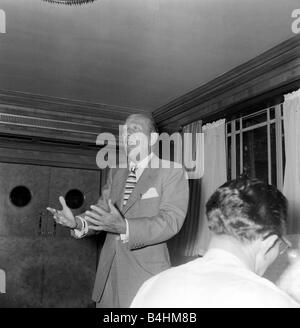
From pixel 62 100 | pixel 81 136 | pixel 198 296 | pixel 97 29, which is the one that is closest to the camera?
pixel 198 296

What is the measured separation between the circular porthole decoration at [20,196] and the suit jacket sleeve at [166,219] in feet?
14.5

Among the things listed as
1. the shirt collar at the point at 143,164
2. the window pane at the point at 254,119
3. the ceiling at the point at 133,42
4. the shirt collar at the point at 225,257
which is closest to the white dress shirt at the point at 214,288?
the shirt collar at the point at 225,257

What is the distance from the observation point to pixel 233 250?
53.6 inches

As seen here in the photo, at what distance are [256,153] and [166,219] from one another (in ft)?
10.2

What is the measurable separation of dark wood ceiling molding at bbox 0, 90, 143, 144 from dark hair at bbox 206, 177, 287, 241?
4.76 meters

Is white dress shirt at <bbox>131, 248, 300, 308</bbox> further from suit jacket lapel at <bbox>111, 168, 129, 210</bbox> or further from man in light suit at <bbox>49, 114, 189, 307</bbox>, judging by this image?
suit jacket lapel at <bbox>111, 168, 129, 210</bbox>

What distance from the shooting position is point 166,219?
2.33 meters

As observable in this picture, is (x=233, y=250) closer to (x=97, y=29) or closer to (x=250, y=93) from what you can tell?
(x=97, y=29)

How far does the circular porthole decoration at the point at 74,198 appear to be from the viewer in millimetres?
6828

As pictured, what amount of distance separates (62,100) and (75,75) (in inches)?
38.8

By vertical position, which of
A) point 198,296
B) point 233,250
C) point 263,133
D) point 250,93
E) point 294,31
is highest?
point 294,31

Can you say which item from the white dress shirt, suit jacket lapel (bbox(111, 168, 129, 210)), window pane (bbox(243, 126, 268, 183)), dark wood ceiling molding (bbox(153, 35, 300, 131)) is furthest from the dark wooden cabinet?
the white dress shirt

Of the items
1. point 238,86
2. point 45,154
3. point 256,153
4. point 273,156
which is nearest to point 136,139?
point 238,86

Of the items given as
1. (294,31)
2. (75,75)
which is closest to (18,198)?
(75,75)
